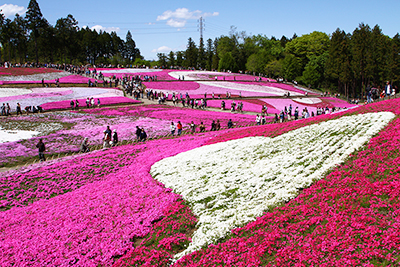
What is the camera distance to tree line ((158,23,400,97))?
79.2 m

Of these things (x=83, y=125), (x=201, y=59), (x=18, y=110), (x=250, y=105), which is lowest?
(x=83, y=125)

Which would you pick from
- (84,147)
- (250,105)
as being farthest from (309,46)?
(84,147)

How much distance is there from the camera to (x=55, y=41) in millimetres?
107812

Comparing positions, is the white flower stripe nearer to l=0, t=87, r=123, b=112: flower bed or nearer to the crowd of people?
the crowd of people

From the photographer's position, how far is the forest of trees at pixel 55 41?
4018 inches

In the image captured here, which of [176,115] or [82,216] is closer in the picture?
[82,216]

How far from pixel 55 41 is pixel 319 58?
103 metres

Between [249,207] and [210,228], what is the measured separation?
1891mm

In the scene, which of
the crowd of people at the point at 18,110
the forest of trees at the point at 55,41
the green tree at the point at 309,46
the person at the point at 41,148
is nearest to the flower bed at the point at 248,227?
the person at the point at 41,148

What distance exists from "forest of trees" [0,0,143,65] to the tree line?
2984cm

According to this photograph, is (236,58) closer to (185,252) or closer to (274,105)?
(274,105)

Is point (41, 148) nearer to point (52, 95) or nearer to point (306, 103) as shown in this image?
point (52, 95)

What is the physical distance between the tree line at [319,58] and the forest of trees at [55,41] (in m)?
29.8

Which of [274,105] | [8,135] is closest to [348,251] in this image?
[8,135]
